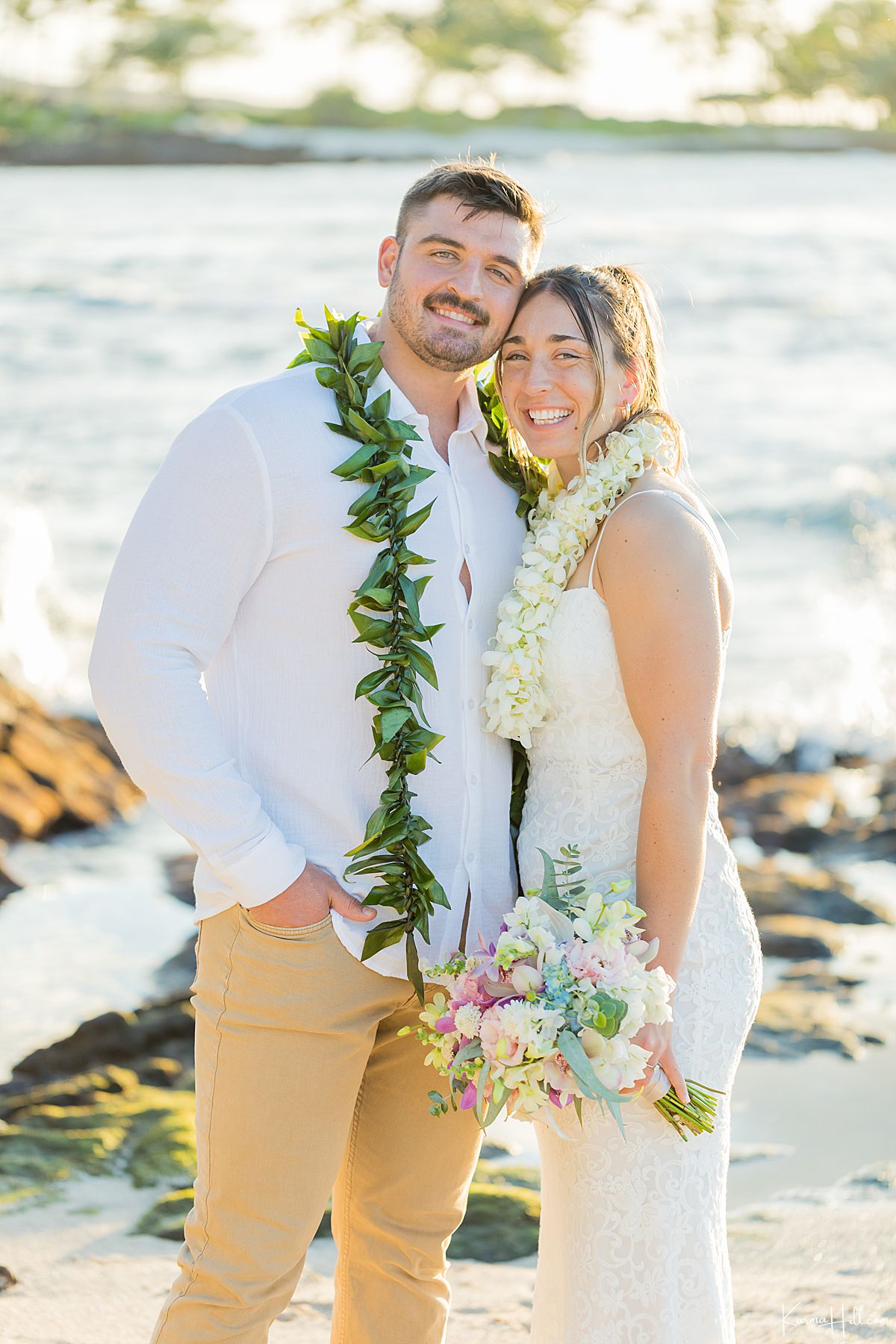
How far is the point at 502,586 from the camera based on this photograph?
2973mm

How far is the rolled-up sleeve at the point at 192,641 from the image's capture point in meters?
2.60

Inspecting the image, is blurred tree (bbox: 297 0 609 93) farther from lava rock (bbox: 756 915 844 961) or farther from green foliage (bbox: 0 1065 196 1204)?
green foliage (bbox: 0 1065 196 1204)

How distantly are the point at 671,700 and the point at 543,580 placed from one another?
0.36 m

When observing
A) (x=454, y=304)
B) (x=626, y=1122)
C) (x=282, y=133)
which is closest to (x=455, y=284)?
(x=454, y=304)

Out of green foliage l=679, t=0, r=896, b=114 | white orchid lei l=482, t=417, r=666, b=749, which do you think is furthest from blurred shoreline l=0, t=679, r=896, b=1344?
green foliage l=679, t=0, r=896, b=114

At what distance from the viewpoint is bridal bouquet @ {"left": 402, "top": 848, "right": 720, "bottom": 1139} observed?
245 cm

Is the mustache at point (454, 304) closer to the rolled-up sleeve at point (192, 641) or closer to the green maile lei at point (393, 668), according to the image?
the green maile lei at point (393, 668)

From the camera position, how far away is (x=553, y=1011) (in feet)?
8.04

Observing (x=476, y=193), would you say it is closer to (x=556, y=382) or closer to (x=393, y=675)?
(x=556, y=382)

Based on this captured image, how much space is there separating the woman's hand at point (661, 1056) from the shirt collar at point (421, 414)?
1.20 metres

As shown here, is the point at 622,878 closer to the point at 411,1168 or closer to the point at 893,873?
the point at 411,1168

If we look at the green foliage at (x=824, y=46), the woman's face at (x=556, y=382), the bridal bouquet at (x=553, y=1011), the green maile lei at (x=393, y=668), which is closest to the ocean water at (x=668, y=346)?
the woman's face at (x=556, y=382)

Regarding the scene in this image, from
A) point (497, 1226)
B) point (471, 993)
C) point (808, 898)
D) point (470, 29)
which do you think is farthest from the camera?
point (470, 29)

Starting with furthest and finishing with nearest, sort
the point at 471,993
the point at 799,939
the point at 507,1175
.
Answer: the point at 799,939 → the point at 507,1175 → the point at 471,993
